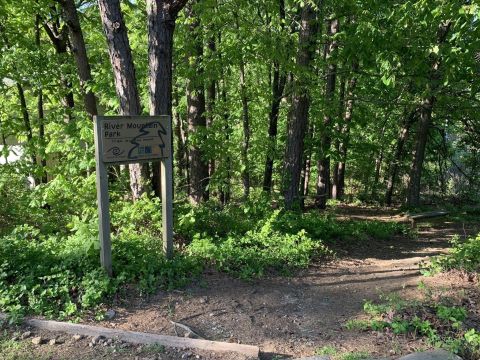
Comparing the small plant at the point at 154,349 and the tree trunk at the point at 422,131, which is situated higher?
the tree trunk at the point at 422,131

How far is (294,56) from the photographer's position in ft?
26.2

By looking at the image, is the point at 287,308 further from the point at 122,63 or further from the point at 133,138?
Result: the point at 122,63

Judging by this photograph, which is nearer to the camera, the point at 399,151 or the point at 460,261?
the point at 460,261

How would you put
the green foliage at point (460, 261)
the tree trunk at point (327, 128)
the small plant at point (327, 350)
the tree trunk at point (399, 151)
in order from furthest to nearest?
the tree trunk at point (399, 151), the tree trunk at point (327, 128), the green foliage at point (460, 261), the small plant at point (327, 350)

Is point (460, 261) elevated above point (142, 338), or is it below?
above

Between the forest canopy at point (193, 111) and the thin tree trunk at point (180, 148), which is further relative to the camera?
the thin tree trunk at point (180, 148)

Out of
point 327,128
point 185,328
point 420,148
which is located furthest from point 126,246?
point 420,148

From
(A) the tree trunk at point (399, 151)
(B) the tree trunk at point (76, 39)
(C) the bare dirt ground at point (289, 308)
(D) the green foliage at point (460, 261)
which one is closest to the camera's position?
(C) the bare dirt ground at point (289, 308)

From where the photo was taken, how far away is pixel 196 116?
9.91 m

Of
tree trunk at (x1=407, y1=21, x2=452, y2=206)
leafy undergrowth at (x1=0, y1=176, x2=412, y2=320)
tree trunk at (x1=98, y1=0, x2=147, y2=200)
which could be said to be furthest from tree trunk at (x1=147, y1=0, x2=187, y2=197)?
tree trunk at (x1=407, y1=21, x2=452, y2=206)

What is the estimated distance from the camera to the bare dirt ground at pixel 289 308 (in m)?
3.71

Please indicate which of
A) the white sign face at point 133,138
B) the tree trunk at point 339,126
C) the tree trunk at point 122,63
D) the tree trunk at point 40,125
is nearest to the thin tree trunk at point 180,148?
the tree trunk at point 40,125

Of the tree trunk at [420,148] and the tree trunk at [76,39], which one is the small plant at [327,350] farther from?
the tree trunk at [420,148]

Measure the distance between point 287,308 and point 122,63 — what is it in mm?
4311
